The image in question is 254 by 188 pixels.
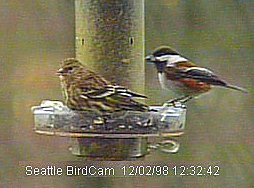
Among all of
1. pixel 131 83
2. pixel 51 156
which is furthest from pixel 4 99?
pixel 131 83

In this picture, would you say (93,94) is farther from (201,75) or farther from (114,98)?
(201,75)

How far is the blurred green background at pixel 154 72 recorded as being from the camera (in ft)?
2.90

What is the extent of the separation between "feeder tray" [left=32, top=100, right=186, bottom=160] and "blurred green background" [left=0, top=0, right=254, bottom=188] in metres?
0.02

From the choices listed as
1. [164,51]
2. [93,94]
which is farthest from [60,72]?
[164,51]

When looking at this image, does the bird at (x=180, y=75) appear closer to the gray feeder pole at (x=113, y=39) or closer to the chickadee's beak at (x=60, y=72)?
the gray feeder pole at (x=113, y=39)

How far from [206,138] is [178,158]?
2.6 inches

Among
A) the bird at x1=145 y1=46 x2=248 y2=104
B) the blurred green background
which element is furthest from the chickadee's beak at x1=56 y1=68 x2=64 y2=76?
the bird at x1=145 y1=46 x2=248 y2=104

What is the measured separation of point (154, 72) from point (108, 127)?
135 millimetres

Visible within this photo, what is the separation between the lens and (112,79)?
87 cm

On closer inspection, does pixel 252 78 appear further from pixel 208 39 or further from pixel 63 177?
pixel 63 177

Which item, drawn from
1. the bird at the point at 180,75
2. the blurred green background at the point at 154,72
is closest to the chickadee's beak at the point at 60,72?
the blurred green background at the point at 154,72

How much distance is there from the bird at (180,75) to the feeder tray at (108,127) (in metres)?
0.03

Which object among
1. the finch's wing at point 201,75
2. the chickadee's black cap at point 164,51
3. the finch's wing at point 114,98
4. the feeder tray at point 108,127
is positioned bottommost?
the feeder tray at point 108,127

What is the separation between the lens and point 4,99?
901mm
